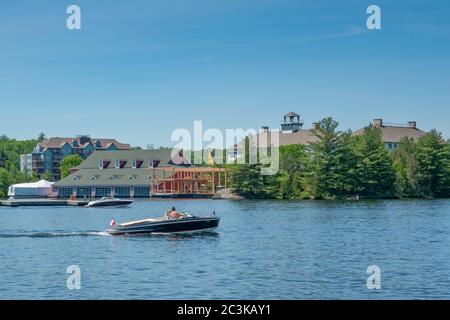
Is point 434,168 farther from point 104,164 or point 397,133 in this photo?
point 104,164

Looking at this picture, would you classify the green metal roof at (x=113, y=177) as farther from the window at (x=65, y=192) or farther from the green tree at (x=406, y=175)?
the green tree at (x=406, y=175)

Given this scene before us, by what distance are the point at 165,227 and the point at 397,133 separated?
413 feet

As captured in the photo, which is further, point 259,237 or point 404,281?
point 259,237

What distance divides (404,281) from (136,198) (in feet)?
375

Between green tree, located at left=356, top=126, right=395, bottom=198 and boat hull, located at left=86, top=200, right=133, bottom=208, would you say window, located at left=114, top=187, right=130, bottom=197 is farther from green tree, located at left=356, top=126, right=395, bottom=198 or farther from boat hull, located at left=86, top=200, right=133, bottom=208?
green tree, located at left=356, top=126, right=395, bottom=198

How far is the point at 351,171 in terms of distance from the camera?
125 metres

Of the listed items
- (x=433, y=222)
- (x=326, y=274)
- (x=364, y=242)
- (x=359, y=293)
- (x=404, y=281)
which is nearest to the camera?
(x=359, y=293)

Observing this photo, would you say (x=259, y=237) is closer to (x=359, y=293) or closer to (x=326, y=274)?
(x=326, y=274)

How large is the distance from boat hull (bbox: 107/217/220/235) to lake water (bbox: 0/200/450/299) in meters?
1.17

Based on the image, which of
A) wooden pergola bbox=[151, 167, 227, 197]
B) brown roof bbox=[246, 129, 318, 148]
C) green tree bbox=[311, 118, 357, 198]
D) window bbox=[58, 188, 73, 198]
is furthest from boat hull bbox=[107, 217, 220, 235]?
brown roof bbox=[246, 129, 318, 148]

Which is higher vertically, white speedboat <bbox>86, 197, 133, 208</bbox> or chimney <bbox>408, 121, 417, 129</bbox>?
chimney <bbox>408, 121, 417, 129</bbox>

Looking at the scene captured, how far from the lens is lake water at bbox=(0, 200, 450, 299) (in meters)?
31.1

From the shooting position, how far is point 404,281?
3300 centimetres
